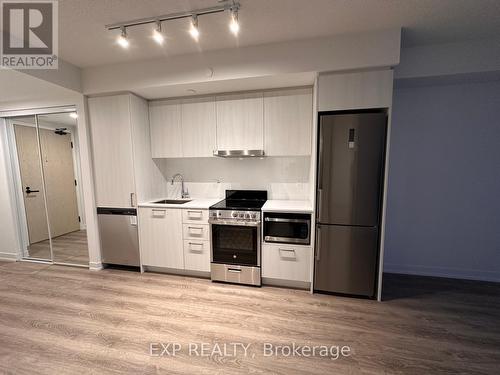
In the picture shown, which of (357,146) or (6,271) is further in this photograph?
(6,271)

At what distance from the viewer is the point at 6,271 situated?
3184mm

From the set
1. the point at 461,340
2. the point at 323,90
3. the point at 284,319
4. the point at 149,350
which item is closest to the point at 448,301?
the point at 461,340

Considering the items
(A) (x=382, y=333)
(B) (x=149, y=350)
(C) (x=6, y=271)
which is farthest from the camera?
(C) (x=6, y=271)

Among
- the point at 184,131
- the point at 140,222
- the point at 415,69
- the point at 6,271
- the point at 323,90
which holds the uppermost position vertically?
the point at 415,69

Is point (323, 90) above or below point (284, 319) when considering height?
above

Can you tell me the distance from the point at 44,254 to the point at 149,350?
319 cm

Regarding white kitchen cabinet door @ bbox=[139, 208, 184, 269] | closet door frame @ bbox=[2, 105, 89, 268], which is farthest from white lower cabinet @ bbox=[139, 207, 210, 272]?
closet door frame @ bbox=[2, 105, 89, 268]

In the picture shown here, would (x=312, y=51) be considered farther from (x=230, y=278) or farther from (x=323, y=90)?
(x=230, y=278)

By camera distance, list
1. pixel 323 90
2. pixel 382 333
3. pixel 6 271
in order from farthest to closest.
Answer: pixel 6 271 < pixel 323 90 < pixel 382 333

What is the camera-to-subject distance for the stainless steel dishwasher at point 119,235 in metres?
2.99

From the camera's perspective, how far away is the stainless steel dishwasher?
9.80 feet

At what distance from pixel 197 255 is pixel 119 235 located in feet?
3.94

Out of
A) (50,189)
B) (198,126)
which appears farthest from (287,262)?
(50,189)

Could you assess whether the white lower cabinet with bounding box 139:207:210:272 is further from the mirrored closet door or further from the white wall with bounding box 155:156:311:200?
the mirrored closet door
